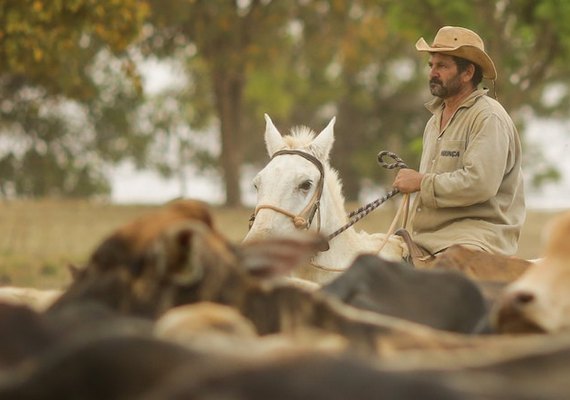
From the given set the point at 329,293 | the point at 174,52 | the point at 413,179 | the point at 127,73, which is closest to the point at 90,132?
the point at 174,52

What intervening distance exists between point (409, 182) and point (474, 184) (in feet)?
1.72

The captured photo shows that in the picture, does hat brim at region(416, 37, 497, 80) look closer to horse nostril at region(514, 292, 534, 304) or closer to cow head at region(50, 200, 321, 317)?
horse nostril at region(514, 292, 534, 304)

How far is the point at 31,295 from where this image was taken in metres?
6.45

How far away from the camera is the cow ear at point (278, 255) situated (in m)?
4.76

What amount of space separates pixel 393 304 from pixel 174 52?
28.4m

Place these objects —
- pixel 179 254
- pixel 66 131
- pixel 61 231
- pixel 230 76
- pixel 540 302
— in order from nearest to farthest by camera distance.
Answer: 1. pixel 179 254
2. pixel 540 302
3. pixel 61 231
4. pixel 230 76
5. pixel 66 131

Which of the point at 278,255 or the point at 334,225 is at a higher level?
the point at 334,225

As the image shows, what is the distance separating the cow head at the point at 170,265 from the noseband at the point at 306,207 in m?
3.78

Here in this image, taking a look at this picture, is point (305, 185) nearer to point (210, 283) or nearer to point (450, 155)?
point (450, 155)

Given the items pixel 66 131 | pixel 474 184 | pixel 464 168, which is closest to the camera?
pixel 474 184

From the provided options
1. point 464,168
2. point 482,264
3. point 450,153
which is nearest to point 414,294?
point 482,264

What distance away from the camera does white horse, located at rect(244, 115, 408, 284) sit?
8.69m

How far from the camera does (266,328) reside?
4.83 meters

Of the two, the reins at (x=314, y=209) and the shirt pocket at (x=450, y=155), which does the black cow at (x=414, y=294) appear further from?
the shirt pocket at (x=450, y=155)
